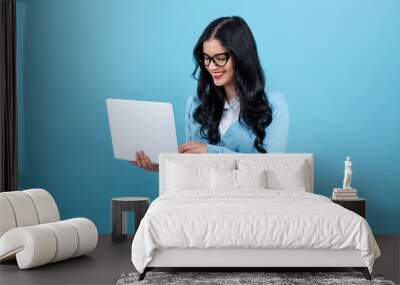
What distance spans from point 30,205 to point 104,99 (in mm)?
1826

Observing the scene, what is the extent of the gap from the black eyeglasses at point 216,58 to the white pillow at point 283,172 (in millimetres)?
1006

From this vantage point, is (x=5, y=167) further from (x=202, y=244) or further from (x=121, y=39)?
(x=202, y=244)

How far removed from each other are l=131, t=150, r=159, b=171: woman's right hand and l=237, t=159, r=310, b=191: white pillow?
3.05ft

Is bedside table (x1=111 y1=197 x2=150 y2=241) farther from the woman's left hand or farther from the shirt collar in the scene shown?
the shirt collar

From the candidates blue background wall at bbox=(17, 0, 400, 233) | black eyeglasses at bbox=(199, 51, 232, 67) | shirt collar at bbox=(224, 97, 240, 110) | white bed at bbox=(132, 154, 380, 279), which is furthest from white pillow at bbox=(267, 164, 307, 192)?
white bed at bbox=(132, 154, 380, 279)

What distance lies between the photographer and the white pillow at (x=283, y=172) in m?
6.58

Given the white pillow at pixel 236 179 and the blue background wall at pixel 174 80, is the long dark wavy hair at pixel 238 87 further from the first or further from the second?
the white pillow at pixel 236 179

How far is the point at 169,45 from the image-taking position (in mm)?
7320

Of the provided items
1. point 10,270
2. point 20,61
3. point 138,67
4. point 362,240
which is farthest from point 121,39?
point 362,240

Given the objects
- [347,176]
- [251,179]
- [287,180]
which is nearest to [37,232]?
[251,179]

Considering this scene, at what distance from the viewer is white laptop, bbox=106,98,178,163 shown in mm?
7059

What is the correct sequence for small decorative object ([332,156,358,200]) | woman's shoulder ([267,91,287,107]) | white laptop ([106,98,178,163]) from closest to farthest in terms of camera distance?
small decorative object ([332,156,358,200]), white laptop ([106,98,178,163]), woman's shoulder ([267,91,287,107])

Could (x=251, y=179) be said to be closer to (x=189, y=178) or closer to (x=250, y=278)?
(x=189, y=178)

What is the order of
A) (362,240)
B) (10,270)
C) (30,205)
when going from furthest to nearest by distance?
1. (30,205)
2. (10,270)
3. (362,240)
